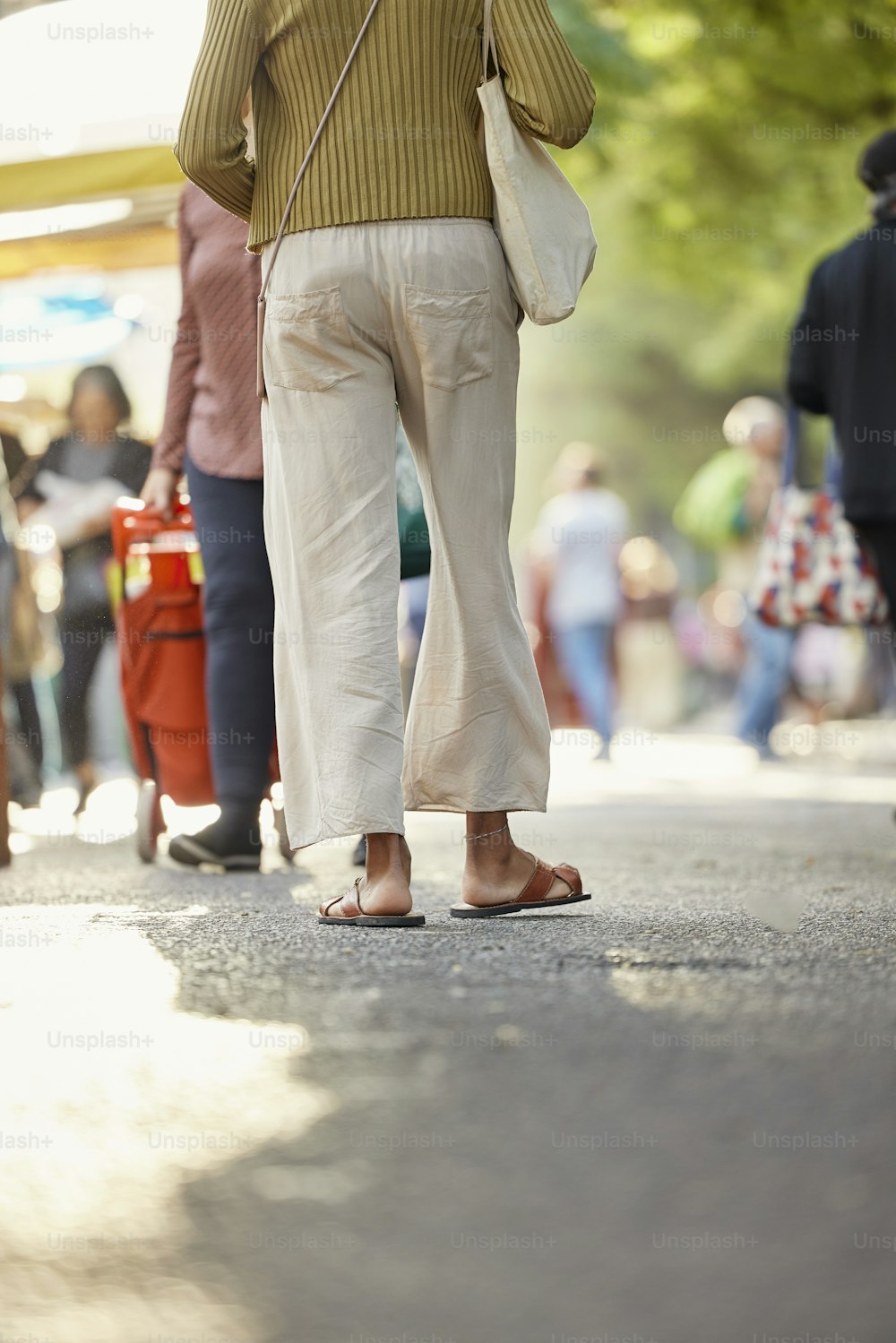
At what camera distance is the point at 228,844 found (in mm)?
5699

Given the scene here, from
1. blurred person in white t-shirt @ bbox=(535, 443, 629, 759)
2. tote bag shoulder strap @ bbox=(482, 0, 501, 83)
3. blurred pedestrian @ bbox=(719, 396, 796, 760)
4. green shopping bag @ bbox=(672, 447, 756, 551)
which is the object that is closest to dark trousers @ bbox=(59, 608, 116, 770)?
tote bag shoulder strap @ bbox=(482, 0, 501, 83)

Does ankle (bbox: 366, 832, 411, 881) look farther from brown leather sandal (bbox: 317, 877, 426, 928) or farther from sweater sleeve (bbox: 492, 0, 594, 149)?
sweater sleeve (bbox: 492, 0, 594, 149)

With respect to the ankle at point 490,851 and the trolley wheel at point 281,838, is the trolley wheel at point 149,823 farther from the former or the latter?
the ankle at point 490,851

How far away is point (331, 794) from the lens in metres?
3.92

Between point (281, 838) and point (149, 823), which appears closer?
point (281, 838)

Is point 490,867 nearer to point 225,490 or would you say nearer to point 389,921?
point 389,921

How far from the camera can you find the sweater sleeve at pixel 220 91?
3910mm

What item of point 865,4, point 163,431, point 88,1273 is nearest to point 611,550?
point 865,4

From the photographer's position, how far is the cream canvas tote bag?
390 centimetres

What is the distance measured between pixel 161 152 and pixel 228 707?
2732 mm

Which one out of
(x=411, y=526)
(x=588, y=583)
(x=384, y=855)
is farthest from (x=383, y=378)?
(x=588, y=583)

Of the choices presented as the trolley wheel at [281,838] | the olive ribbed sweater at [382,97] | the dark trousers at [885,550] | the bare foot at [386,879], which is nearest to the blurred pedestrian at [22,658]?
the trolley wheel at [281,838]

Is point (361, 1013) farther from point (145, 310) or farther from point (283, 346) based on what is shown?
point (145, 310)

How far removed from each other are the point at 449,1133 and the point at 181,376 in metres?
3.71
